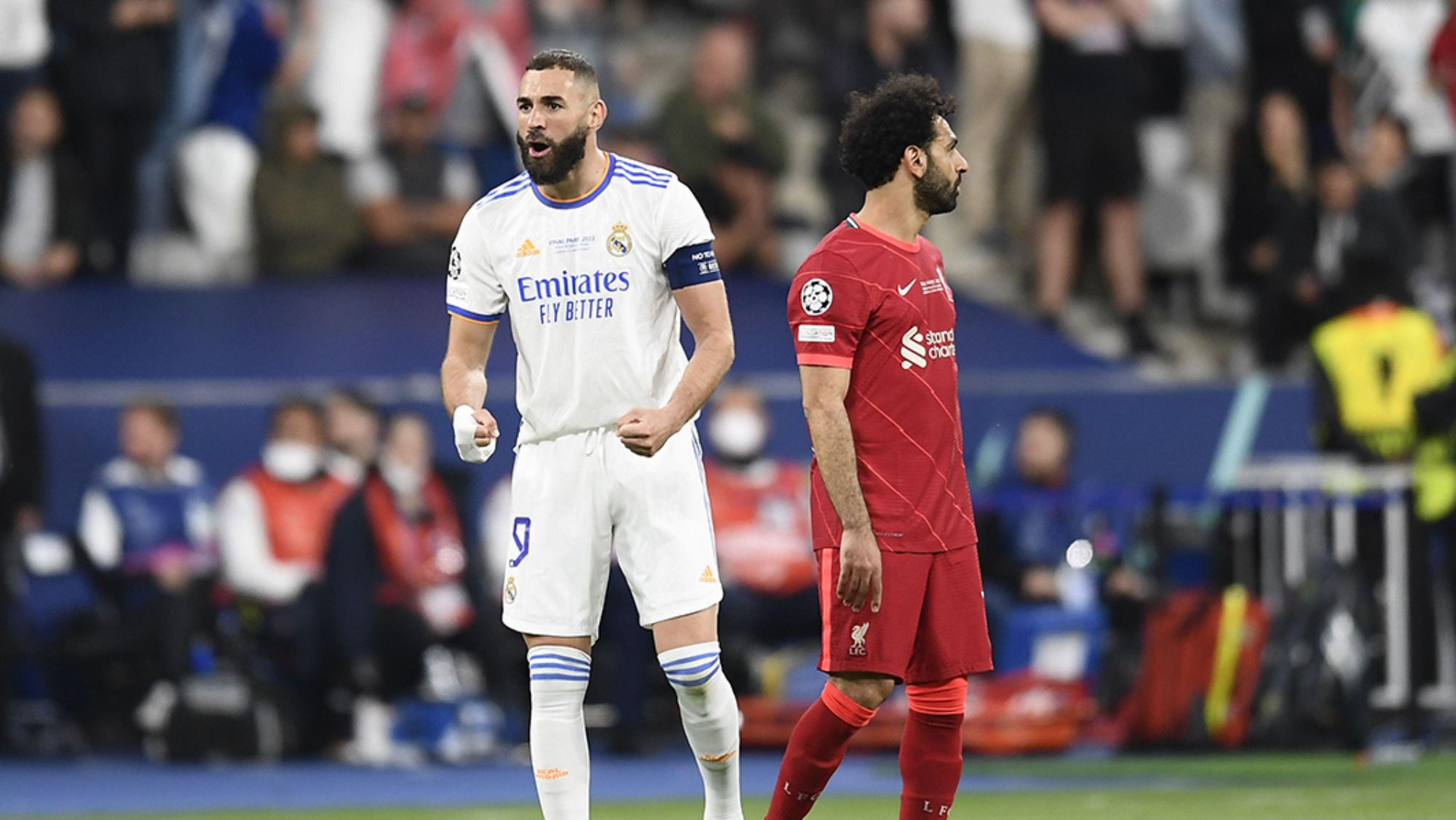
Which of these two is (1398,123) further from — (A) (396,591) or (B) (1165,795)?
(A) (396,591)

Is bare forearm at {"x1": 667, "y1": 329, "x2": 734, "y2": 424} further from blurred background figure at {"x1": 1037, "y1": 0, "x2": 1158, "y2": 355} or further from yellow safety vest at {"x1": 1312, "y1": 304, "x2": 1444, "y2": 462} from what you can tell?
blurred background figure at {"x1": 1037, "y1": 0, "x2": 1158, "y2": 355}

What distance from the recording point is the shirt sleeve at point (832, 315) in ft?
25.4

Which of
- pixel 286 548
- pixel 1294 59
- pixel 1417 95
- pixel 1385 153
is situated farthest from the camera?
pixel 1417 95

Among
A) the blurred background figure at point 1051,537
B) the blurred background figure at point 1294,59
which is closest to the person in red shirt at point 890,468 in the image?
the blurred background figure at point 1051,537

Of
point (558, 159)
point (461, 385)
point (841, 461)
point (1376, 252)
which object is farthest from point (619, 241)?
point (1376, 252)

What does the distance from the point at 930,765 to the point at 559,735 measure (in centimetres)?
116

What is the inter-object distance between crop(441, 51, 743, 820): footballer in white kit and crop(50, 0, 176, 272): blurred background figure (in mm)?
9056

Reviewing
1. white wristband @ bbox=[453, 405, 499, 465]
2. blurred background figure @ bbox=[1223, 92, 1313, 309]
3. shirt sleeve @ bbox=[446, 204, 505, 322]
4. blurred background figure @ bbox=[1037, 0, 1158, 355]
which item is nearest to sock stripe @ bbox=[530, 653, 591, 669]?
white wristband @ bbox=[453, 405, 499, 465]

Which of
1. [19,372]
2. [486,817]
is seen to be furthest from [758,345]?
[486,817]

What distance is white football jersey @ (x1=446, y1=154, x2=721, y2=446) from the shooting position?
812 centimetres

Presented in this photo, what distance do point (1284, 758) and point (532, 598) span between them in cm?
611

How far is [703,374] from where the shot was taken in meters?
8.08

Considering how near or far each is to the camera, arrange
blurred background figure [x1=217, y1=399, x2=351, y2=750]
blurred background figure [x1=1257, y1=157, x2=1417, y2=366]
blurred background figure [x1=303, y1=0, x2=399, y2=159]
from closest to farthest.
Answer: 1. blurred background figure [x1=217, y1=399, x2=351, y2=750]
2. blurred background figure [x1=1257, y1=157, x2=1417, y2=366]
3. blurred background figure [x1=303, y1=0, x2=399, y2=159]

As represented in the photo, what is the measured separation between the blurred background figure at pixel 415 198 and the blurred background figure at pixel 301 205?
0.66 ft
